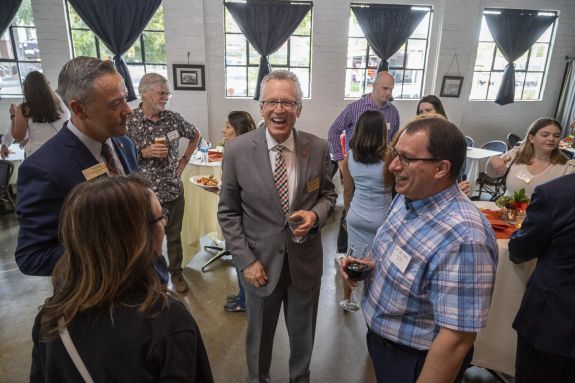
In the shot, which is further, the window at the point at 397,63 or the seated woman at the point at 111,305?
the window at the point at 397,63

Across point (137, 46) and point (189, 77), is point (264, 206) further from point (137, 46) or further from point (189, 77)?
point (137, 46)

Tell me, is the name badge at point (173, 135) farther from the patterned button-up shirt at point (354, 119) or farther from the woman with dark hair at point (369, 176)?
the patterned button-up shirt at point (354, 119)

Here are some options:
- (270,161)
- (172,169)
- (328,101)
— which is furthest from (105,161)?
(328,101)

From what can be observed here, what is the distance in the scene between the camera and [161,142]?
263cm

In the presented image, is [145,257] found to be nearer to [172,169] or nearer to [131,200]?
[131,200]

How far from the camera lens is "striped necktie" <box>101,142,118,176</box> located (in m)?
1.48

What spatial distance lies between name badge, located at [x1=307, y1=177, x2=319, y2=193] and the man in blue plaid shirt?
1.59 ft

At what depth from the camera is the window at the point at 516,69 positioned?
6.96m

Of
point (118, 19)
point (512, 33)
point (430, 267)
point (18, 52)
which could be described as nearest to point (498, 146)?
point (512, 33)

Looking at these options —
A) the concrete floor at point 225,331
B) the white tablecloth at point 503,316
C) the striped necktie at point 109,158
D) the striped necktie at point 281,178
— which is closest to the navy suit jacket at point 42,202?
the striped necktie at point 109,158

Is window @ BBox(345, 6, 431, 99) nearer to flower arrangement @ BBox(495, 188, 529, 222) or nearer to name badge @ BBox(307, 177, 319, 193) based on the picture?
flower arrangement @ BBox(495, 188, 529, 222)

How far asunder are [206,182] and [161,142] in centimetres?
73

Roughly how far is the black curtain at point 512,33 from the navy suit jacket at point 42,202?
25.7 ft

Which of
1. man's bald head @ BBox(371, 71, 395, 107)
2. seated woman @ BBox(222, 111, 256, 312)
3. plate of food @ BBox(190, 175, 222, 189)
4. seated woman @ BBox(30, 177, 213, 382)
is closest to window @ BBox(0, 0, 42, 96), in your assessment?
plate of food @ BBox(190, 175, 222, 189)
